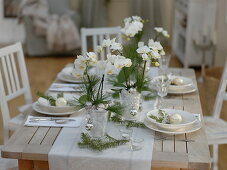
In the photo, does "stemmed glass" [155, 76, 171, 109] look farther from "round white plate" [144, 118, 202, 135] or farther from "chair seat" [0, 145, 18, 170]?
"chair seat" [0, 145, 18, 170]

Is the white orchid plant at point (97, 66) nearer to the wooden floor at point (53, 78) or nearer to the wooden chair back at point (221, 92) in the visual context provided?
the wooden chair back at point (221, 92)

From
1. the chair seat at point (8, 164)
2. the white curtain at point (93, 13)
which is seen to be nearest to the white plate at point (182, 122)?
the chair seat at point (8, 164)

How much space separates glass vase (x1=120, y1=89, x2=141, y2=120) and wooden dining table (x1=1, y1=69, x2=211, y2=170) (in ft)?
0.68

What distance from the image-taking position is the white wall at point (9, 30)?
22.7 ft

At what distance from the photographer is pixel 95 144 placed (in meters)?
1.82

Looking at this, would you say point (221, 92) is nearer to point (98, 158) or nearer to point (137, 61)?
point (137, 61)

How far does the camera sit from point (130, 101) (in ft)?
7.06

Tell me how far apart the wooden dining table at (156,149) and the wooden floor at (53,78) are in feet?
4.42

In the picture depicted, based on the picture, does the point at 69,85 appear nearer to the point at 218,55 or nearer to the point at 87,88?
the point at 87,88

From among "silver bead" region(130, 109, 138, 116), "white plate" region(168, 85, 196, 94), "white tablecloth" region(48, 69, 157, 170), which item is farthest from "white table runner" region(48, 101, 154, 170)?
"white plate" region(168, 85, 196, 94)

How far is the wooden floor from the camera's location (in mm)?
4066

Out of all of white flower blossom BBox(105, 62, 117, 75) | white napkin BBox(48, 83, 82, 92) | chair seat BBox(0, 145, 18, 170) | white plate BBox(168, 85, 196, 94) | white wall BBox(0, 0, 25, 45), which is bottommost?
chair seat BBox(0, 145, 18, 170)

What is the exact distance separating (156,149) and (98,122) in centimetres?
27

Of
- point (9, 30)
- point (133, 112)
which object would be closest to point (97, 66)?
point (133, 112)
